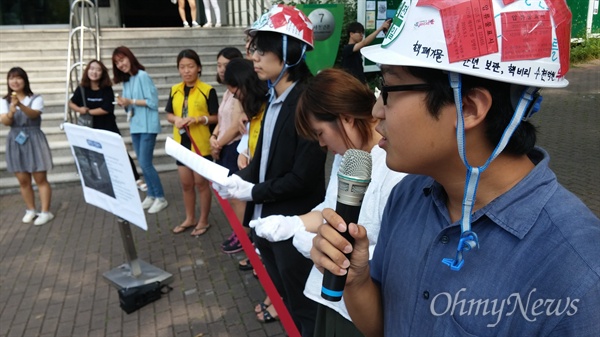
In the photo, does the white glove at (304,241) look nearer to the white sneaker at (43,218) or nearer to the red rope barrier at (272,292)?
the red rope barrier at (272,292)

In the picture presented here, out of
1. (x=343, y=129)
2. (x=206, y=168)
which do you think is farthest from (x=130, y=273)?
(x=343, y=129)

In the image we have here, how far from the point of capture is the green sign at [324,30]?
28.8ft

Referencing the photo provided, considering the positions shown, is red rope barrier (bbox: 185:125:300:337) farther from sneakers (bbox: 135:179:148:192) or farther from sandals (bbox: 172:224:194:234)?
sneakers (bbox: 135:179:148:192)

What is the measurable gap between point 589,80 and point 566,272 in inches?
584

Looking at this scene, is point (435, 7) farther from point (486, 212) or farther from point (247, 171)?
point (247, 171)

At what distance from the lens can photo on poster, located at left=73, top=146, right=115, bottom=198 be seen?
Answer: 13.2 ft

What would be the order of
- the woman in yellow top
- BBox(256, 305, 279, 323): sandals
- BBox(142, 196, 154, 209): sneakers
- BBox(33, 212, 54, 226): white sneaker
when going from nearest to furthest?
BBox(256, 305, 279, 323): sandals < the woman in yellow top < BBox(33, 212, 54, 226): white sneaker < BBox(142, 196, 154, 209): sneakers

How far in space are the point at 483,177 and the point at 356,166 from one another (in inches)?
12.5

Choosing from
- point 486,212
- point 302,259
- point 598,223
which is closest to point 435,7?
point 486,212

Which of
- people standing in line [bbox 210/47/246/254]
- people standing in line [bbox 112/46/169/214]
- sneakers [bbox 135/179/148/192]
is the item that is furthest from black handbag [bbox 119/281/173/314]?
sneakers [bbox 135/179/148/192]

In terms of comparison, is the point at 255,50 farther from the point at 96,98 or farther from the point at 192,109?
the point at 96,98

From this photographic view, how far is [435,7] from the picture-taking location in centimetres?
105

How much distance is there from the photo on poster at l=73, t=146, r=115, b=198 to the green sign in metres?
5.45

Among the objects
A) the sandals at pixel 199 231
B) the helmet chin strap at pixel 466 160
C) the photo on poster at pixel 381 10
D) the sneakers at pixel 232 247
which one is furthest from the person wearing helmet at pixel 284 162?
the photo on poster at pixel 381 10
